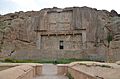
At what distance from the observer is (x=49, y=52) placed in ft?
122

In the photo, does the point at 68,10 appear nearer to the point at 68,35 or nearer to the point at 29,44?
the point at 68,35

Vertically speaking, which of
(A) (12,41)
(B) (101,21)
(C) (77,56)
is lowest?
(C) (77,56)

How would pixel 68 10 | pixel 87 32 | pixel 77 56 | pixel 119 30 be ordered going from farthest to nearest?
pixel 68 10 < pixel 87 32 < pixel 119 30 < pixel 77 56

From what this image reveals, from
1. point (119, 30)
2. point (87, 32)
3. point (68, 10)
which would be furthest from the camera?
point (68, 10)

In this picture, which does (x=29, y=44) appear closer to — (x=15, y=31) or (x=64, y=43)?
(x=15, y=31)

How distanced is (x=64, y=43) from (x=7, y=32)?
10.8 meters

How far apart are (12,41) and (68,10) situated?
12815 millimetres

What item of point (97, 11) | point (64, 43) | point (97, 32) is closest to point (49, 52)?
point (64, 43)

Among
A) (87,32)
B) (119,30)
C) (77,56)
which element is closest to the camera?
(77,56)

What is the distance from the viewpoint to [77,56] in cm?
3644

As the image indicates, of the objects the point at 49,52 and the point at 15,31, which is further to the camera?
the point at 15,31

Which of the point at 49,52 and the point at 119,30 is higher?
the point at 119,30

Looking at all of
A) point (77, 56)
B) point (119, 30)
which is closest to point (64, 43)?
point (77, 56)

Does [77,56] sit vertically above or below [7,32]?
below
